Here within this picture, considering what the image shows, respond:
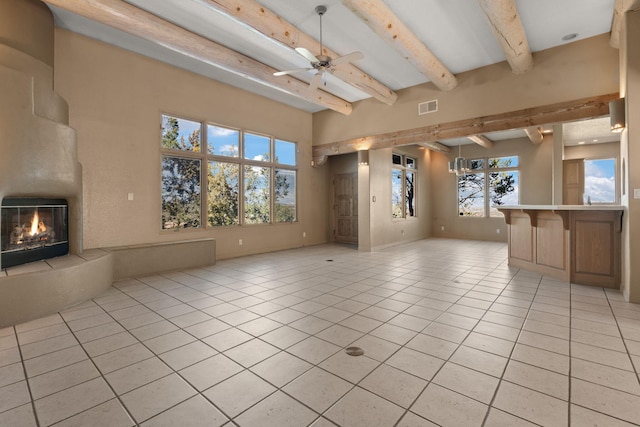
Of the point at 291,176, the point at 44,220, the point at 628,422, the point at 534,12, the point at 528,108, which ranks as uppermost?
the point at 534,12

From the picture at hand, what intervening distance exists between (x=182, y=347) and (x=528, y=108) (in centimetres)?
621

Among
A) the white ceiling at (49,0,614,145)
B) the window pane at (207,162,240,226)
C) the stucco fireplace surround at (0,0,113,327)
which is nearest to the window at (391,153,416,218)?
the white ceiling at (49,0,614,145)

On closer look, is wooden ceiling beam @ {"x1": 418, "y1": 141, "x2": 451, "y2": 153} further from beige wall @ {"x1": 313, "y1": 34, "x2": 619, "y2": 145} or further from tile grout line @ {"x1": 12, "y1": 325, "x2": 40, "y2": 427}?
tile grout line @ {"x1": 12, "y1": 325, "x2": 40, "y2": 427}

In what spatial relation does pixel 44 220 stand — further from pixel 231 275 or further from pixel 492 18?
pixel 492 18

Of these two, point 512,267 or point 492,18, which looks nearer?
point 492,18

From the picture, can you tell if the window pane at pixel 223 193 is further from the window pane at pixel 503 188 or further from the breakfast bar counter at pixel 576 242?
the window pane at pixel 503 188

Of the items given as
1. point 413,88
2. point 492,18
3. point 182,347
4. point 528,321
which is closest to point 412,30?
point 492,18

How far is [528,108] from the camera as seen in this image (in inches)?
204

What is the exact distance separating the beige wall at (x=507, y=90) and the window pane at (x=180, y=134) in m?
3.81

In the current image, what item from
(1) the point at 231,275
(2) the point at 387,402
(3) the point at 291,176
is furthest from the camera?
(3) the point at 291,176

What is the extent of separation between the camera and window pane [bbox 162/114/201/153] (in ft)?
18.5

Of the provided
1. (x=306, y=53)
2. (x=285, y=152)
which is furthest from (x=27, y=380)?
(x=285, y=152)

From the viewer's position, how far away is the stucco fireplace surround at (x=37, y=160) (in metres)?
3.09

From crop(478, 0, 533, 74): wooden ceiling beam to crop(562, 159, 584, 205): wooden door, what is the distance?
4075mm
